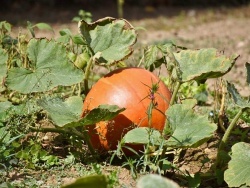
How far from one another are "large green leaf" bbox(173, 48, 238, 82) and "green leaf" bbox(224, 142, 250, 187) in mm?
376

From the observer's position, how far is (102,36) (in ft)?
12.0

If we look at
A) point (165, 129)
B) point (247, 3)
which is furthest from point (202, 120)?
point (247, 3)

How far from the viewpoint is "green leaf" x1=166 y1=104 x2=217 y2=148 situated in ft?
10.1

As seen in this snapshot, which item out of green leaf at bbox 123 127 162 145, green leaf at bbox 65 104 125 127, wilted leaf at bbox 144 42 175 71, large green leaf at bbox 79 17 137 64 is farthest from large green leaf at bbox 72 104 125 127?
wilted leaf at bbox 144 42 175 71

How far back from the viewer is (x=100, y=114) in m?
3.20

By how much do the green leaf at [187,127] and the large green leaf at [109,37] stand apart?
0.57m

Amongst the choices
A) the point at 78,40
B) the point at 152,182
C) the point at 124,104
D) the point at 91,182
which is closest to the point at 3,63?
the point at 78,40

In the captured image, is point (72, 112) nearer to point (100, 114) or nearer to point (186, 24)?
point (100, 114)

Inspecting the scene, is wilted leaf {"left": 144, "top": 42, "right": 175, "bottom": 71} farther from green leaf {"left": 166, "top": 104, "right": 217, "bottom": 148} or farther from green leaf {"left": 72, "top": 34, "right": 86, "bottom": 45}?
green leaf {"left": 166, "top": 104, "right": 217, "bottom": 148}

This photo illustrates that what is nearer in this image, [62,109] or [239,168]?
[239,168]

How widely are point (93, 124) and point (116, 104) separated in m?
0.15

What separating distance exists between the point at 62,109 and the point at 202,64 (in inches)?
28.5

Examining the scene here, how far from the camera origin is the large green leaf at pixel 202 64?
10.8ft

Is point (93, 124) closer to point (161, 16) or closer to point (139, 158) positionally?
point (139, 158)
